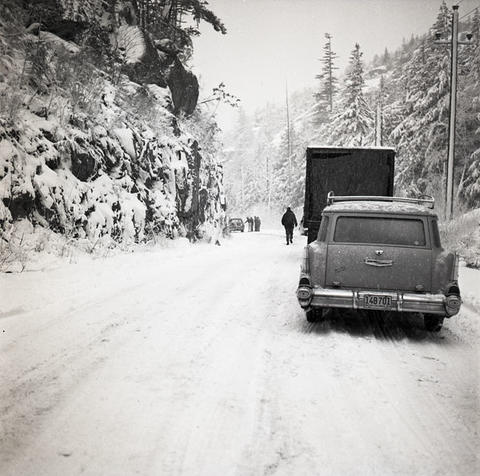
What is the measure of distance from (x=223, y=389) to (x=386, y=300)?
8.99 ft

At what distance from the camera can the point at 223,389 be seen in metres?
3.80

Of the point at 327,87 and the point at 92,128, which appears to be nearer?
the point at 92,128

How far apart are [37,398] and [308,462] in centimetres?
226

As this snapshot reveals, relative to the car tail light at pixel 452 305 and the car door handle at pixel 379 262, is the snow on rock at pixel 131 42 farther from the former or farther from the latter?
the car tail light at pixel 452 305

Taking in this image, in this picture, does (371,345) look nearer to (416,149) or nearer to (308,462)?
(308,462)

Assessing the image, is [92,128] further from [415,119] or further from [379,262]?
[415,119]

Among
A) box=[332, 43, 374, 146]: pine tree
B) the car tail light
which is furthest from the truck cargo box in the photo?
box=[332, 43, 374, 146]: pine tree

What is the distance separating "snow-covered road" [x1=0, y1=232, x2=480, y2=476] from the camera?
278cm

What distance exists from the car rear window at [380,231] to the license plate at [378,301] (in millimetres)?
814

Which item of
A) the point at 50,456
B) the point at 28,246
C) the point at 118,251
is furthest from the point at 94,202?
the point at 50,456

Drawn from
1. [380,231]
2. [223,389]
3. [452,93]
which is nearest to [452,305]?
[380,231]

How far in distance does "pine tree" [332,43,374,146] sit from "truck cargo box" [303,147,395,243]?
93.7 ft

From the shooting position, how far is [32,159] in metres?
9.15

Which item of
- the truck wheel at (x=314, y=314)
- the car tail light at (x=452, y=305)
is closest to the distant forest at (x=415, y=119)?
the car tail light at (x=452, y=305)
